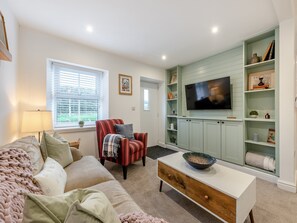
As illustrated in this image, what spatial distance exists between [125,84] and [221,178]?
279 cm

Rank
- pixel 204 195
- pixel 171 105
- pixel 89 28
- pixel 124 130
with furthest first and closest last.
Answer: pixel 171 105
pixel 124 130
pixel 89 28
pixel 204 195

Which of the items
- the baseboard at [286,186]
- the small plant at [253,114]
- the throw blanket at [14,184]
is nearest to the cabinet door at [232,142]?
the small plant at [253,114]

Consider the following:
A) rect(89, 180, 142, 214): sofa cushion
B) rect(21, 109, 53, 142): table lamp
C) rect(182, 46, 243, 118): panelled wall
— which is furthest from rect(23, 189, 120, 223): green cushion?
rect(182, 46, 243, 118): panelled wall

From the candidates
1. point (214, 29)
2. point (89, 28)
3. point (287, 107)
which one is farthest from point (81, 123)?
point (287, 107)

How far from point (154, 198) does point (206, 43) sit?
2881mm

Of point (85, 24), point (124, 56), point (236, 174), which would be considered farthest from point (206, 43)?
point (236, 174)

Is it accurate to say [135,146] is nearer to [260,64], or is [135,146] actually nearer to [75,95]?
[75,95]

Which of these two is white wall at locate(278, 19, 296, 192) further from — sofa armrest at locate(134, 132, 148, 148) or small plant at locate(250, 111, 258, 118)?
sofa armrest at locate(134, 132, 148, 148)

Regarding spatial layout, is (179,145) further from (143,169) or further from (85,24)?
(85,24)

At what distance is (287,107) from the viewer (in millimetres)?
2008

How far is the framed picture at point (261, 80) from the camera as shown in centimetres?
242

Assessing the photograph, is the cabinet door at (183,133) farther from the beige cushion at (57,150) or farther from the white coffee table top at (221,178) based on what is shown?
the beige cushion at (57,150)

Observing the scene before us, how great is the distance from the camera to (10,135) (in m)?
1.87

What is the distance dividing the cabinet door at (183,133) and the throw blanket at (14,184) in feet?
10.6
